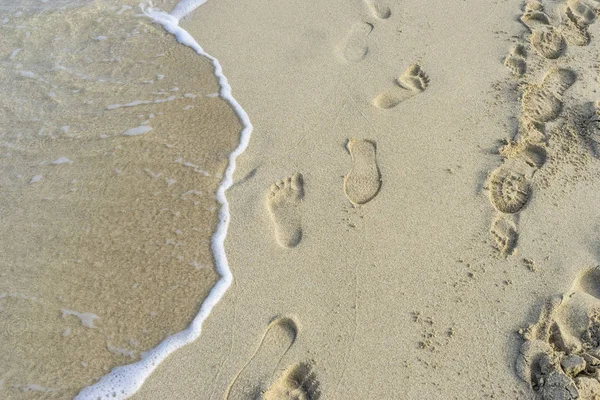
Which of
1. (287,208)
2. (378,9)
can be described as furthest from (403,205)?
(378,9)

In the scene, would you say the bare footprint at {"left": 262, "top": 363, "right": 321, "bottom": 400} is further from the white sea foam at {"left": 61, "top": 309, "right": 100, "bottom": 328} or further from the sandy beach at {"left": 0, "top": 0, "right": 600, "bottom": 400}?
the white sea foam at {"left": 61, "top": 309, "right": 100, "bottom": 328}

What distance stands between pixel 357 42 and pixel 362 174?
4.70ft

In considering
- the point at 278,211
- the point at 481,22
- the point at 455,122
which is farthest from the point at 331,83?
the point at 481,22

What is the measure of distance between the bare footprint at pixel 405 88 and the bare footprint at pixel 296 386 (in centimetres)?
190

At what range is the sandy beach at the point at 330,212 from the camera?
2264 millimetres

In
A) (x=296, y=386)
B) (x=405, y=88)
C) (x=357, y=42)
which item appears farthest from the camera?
(x=357, y=42)

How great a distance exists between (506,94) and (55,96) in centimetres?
322

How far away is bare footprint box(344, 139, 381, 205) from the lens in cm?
286

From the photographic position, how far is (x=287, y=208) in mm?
2826

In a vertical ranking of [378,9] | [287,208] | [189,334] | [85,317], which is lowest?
[85,317]

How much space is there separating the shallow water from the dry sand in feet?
0.76

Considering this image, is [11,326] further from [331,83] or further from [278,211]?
[331,83]

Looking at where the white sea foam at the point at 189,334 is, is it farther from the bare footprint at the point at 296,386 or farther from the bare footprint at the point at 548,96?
the bare footprint at the point at 548,96

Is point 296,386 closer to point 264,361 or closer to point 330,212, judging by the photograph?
point 264,361
